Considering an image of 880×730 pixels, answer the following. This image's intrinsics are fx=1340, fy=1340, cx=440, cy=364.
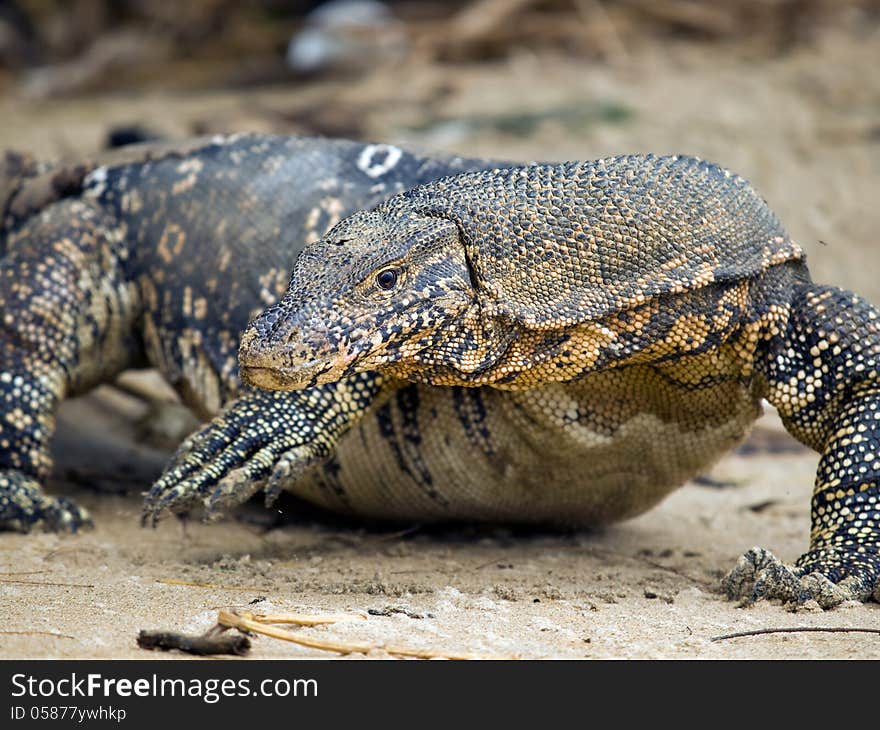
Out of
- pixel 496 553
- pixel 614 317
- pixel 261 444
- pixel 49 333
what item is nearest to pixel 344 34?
pixel 49 333

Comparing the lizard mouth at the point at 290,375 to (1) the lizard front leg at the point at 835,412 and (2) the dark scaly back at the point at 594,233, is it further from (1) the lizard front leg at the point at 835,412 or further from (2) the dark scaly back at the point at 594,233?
(1) the lizard front leg at the point at 835,412

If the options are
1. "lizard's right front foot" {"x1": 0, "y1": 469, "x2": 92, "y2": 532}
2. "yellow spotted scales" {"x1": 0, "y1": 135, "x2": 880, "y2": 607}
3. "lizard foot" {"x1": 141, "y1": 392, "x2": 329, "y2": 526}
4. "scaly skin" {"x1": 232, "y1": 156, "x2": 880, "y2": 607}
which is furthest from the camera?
"lizard's right front foot" {"x1": 0, "y1": 469, "x2": 92, "y2": 532}

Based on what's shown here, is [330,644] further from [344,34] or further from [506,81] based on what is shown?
[344,34]

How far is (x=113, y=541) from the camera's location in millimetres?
6656

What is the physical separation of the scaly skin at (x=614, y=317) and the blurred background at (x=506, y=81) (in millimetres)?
6713

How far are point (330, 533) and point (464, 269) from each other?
7.64 ft

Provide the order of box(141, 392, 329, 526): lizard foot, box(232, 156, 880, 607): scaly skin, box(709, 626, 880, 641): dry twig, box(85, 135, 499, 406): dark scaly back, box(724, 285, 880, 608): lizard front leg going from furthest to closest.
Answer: box(85, 135, 499, 406): dark scaly back
box(141, 392, 329, 526): lizard foot
box(724, 285, 880, 608): lizard front leg
box(232, 156, 880, 607): scaly skin
box(709, 626, 880, 641): dry twig

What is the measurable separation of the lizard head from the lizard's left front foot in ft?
4.90

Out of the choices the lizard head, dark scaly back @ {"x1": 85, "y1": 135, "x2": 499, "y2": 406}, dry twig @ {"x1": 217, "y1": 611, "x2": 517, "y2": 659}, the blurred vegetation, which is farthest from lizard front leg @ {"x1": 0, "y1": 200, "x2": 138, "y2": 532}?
the blurred vegetation

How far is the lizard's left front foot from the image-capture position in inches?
200

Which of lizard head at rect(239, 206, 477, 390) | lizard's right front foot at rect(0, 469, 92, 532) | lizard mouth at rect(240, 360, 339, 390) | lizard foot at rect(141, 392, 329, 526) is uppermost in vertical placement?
lizard head at rect(239, 206, 477, 390)

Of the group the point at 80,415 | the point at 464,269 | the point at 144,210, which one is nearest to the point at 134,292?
the point at 144,210

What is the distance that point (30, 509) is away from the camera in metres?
6.72

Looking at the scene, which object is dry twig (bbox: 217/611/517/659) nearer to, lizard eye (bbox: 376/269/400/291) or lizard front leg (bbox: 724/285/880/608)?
lizard eye (bbox: 376/269/400/291)
